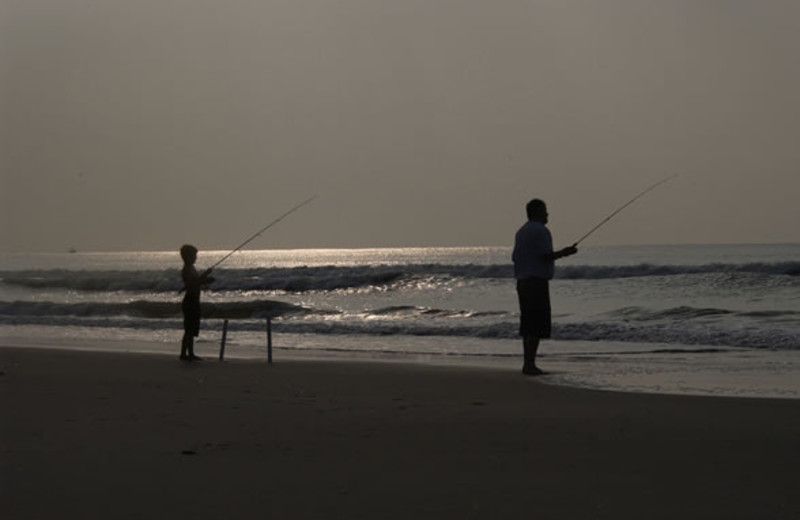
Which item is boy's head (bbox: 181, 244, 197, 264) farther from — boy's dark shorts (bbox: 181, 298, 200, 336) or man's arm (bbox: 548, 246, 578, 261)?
man's arm (bbox: 548, 246, 578, 261)

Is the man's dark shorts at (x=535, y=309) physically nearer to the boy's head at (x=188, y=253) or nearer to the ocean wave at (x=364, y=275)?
the boy's head at (x=188, y=253)

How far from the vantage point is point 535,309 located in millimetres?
10000

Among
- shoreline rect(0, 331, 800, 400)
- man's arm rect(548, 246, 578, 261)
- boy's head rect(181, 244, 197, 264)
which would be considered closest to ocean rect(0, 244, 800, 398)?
shoreline rect(0, 331, 800, 400)

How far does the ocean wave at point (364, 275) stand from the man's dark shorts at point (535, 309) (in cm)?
2195

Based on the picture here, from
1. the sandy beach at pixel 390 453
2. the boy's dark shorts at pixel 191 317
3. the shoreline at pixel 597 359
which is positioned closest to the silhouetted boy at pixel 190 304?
the boy's dark shorts at pixel 191 317

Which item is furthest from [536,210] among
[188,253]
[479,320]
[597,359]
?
[479,320]

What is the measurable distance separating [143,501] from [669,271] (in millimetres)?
30602

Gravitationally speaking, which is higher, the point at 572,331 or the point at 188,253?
the point at 188,253

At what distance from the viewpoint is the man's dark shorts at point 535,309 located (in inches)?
394


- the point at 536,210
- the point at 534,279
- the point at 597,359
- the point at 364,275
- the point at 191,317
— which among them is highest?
the point at 536,210

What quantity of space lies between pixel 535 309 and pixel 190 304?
373 centimetres

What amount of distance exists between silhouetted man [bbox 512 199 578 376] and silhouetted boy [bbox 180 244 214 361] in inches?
131

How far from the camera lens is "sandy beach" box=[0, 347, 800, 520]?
422cm

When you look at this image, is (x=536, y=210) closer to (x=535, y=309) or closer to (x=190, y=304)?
(x=535, y=309)
